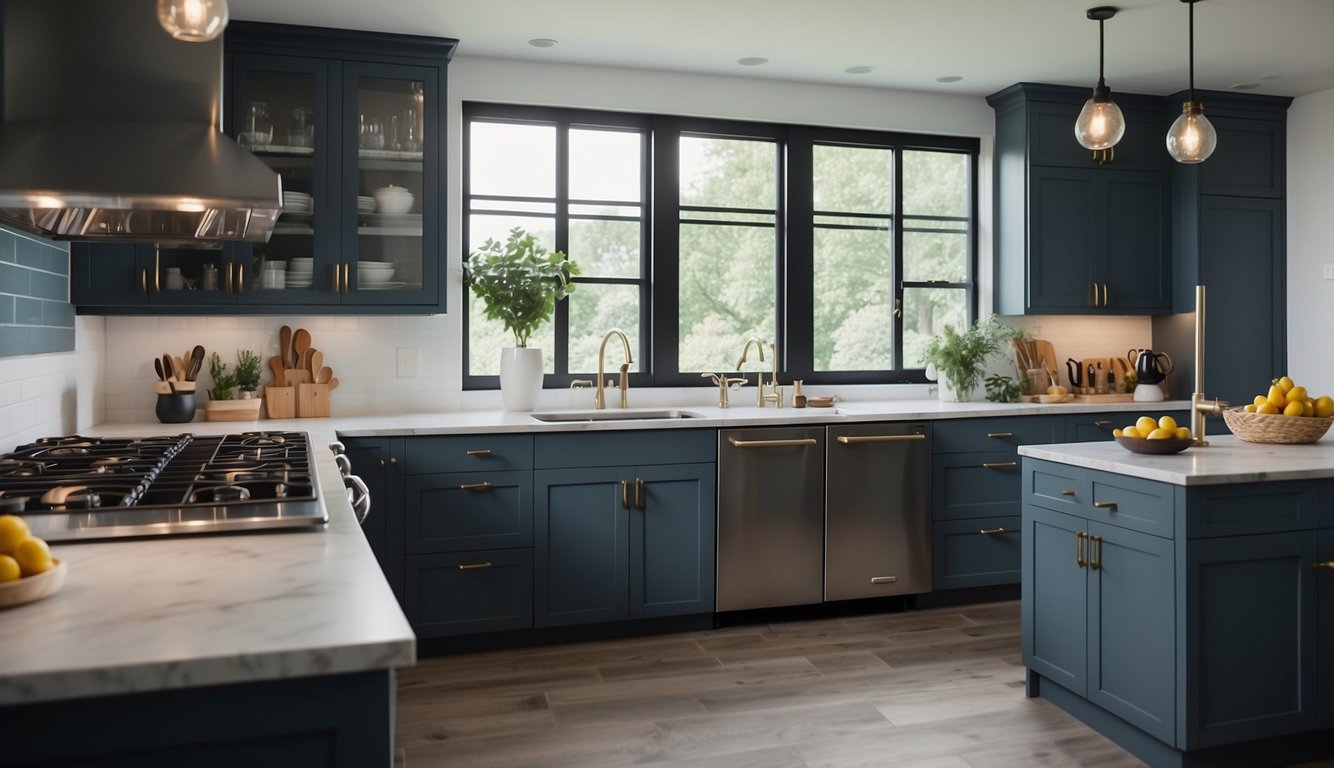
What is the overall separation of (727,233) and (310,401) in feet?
7.19

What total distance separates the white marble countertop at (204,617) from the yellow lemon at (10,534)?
0.09 meters

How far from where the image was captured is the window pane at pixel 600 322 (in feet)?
15.5

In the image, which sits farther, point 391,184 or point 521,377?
point 521,377

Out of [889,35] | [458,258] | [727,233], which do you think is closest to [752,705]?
Result: [458,258]

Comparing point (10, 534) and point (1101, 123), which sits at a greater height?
point (1101, 123)

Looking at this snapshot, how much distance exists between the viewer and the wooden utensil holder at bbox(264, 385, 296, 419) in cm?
405

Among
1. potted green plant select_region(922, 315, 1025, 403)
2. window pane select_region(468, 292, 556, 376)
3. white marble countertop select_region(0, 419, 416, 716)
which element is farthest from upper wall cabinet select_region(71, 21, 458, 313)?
potted green plant select_region(922, 315, 1025, 403)

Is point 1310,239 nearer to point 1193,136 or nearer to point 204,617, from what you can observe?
point 1193,136

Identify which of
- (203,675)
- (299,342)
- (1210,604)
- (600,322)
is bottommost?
(1210,604)

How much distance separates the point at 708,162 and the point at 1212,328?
2.86 metres

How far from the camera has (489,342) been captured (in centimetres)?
464

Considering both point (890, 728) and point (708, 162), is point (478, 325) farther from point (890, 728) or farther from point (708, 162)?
point (890, 728)

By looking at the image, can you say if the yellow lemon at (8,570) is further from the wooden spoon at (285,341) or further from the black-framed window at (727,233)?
the black-framed window at (727,233)

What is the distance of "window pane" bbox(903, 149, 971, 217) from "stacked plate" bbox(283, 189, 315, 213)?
3.03m
